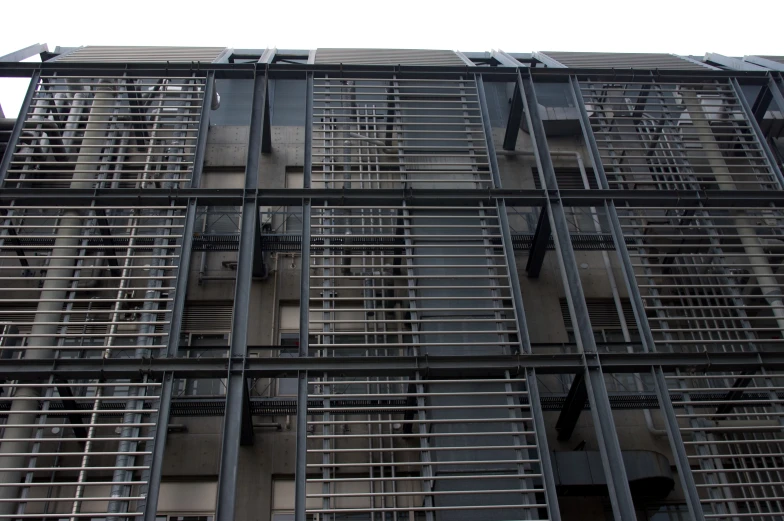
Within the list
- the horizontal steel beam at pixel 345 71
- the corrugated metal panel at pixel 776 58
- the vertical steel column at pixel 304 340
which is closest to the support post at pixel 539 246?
the horizontal steel beam at pixel 345 71

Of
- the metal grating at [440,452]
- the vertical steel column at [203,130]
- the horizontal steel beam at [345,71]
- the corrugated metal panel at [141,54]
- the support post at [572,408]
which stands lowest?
the metal grating at [440,452]

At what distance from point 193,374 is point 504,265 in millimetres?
6737

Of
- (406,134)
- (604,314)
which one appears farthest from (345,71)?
(604,314)

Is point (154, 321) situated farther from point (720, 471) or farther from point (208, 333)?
point (720, 471)

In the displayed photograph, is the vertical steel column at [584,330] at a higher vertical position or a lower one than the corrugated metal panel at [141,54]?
lower

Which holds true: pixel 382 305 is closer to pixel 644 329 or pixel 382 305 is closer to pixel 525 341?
pixel 525 341

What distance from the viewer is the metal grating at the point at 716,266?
1638cm

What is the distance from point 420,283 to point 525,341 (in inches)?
109

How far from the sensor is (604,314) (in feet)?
59.3

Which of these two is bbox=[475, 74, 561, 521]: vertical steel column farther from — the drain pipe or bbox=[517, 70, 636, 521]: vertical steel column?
the drain pipe

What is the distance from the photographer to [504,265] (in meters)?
15.7

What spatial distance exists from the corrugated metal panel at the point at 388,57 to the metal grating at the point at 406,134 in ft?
2.12

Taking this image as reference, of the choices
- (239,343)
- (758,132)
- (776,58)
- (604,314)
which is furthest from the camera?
(776,58)

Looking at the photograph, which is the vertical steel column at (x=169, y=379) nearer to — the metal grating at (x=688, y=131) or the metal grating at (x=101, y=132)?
the metal grating at (x=101, y=132)
